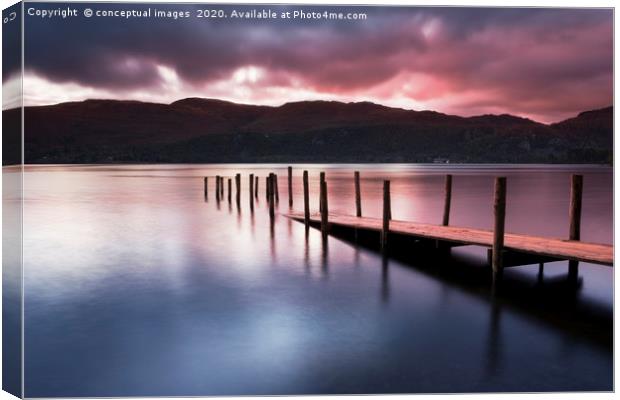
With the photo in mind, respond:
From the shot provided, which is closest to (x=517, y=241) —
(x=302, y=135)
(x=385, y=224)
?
(x=385, y=224)

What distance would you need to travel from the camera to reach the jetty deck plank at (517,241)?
7535 millimetres

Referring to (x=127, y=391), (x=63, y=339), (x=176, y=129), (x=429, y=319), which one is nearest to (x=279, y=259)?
(x=429, y=319)

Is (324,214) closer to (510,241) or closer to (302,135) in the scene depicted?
(510,241)

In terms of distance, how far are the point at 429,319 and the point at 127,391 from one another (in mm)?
3521

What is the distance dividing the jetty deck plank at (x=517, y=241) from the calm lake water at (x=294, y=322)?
0.53 metres

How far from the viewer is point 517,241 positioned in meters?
8.79

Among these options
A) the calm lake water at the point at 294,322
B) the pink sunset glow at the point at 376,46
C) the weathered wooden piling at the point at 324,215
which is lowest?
the calm lake water at the point at 294,322

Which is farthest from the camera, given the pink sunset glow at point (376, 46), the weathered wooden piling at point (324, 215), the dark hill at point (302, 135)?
the dark hill at point (302, 135)

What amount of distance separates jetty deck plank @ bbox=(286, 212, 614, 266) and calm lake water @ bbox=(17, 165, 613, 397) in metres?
0.53

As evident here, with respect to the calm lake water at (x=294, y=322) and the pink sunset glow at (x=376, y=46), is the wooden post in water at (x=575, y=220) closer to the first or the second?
the calm lake water at (x=294, y=322)

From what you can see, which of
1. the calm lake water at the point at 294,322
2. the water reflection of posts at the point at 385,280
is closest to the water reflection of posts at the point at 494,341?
the calm lake water at the point at 294,322

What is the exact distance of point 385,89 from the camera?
11.0 meters

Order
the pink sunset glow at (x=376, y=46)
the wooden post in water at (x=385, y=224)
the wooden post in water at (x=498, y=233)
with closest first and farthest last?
the pink sunset glow at (x=376, y=46) → the wooden post in water at (x=498, y=233) → the wooden post in water at (x=385, y=224)

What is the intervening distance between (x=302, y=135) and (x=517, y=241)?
55.9 metres
